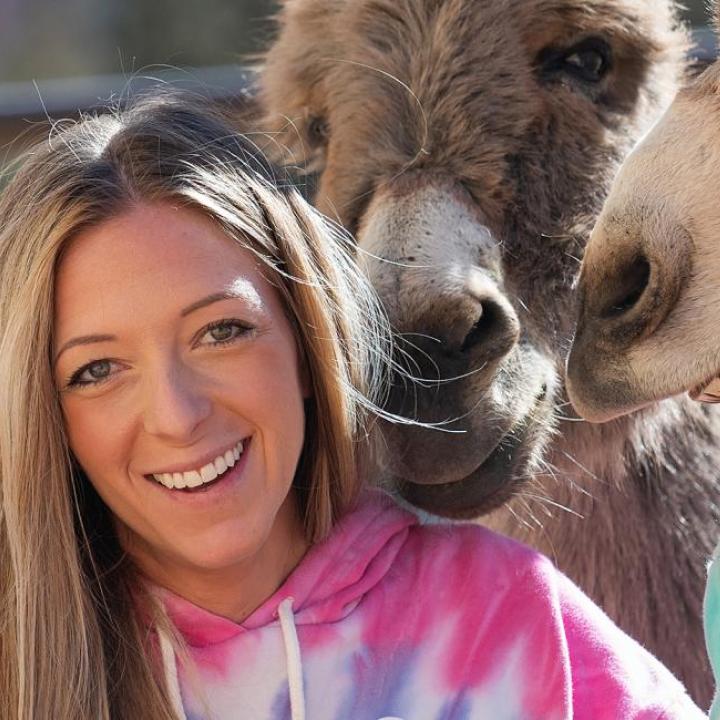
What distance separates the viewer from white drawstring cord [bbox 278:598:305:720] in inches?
69.2

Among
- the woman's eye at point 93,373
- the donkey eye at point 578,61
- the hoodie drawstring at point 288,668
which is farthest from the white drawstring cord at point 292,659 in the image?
the donkey eye at point 578,61

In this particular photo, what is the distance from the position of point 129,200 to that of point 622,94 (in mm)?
1366

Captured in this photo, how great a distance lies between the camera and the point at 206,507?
1749 mm

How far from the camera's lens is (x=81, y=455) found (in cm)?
179

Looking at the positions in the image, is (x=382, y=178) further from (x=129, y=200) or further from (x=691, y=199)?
(x=691, y=199)

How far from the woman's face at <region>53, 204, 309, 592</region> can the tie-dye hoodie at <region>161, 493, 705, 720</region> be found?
132mm

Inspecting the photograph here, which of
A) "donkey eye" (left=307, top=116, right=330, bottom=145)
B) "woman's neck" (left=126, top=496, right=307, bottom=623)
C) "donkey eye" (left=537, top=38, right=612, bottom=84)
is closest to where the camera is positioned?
"woman's neck" (left=126, top=496, right=307, bottom=623)

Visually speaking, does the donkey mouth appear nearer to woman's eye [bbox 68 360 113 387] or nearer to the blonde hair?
the blonde hair

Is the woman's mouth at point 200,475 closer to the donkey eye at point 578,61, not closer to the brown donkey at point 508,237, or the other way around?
the brown donkey at point 508,237

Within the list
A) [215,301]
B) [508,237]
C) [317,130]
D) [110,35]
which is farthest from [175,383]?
[110,35]

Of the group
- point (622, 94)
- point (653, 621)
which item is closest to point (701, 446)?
point (653, 621)

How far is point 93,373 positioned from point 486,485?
0.76 metres

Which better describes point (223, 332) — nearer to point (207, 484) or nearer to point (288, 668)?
point (207, 484)

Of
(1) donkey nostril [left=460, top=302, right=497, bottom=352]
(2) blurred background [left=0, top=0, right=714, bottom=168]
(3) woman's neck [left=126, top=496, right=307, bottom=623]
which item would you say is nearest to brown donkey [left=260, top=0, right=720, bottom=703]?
(1) donkey nostril [left=460, top=302, right=497, bottom=352]
